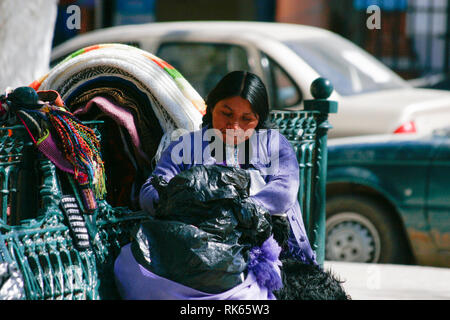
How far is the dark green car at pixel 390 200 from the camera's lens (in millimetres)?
5566

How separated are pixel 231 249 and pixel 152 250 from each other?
32cm

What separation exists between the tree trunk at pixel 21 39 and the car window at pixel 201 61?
1.44 m

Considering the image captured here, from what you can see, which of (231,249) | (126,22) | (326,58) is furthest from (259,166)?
(126,22)

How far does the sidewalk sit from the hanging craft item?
5.82 feet

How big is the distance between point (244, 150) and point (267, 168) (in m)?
0.14

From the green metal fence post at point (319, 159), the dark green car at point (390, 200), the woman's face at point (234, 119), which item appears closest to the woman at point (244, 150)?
the woman's face at point (234, 119)

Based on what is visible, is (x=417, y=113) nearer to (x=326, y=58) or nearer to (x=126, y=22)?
(x=326, y=58)

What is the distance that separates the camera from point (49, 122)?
355 centimetres

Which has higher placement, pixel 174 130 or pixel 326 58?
pixel 326 58

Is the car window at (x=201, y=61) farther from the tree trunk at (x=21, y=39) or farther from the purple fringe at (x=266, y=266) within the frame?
the purple fringe at (x=266, y=266)

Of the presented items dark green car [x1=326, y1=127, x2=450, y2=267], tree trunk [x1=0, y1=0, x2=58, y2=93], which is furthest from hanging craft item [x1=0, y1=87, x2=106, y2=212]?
tree trunk [x1=0, y1=0, x2=58, y2=93]

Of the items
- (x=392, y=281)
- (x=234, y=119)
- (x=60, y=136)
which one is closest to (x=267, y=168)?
(x=234, y=119)

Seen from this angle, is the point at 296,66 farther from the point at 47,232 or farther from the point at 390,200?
the point at 47,232

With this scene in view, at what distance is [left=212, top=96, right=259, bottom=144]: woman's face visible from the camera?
144 inches
